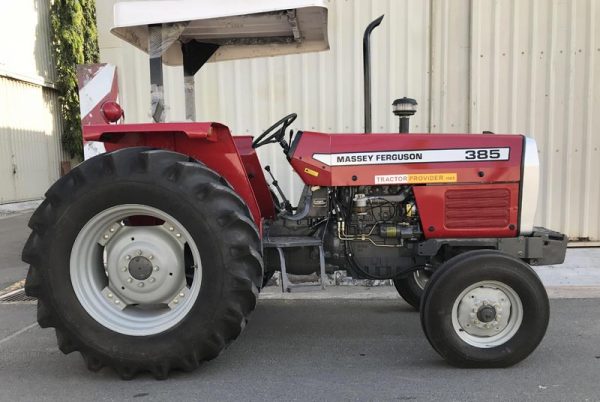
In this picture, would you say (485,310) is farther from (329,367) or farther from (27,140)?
(27,140)

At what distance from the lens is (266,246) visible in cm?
318

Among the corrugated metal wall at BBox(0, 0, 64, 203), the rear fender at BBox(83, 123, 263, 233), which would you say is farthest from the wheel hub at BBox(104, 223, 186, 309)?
the corrugated metal wall at BBox(0, 0, 64, 203)

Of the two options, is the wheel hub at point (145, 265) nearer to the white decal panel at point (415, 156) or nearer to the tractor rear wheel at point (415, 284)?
the white decal panel at point (415, 156)

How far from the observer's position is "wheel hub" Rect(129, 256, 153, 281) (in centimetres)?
285

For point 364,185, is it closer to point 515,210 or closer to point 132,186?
point 515,210

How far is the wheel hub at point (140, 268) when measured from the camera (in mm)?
2850

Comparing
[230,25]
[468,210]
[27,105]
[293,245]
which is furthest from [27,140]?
[468,210]

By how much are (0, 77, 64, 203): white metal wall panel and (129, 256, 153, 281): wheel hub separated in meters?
11.5

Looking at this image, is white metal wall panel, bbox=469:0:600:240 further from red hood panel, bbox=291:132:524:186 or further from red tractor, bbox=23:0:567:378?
red tractor, bbox=23:0:567:378

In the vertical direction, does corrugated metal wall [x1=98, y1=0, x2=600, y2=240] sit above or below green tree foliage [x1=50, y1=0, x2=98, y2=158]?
below

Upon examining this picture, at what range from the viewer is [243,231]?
8.82 feet

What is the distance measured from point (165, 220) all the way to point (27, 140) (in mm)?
12871

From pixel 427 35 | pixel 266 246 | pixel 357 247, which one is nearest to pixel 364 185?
pixel 357 247

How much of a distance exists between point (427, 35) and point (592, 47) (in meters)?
1.93
